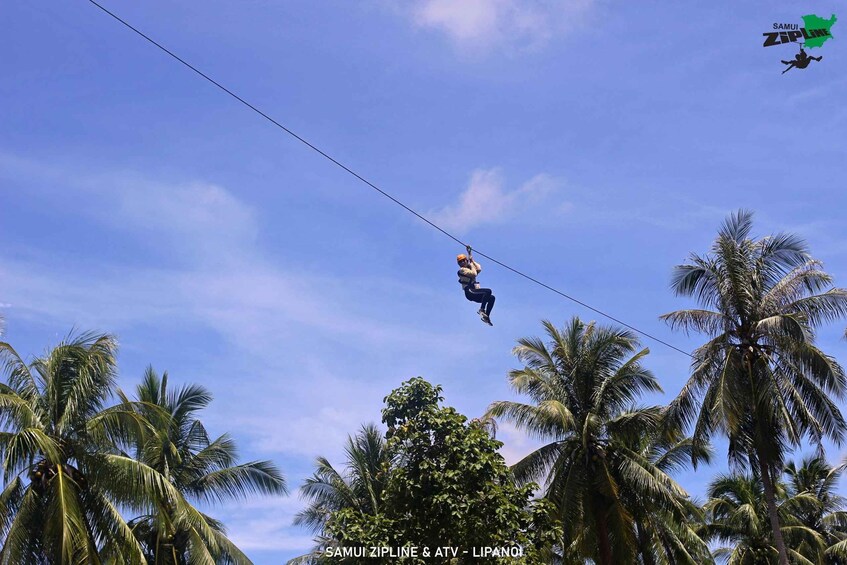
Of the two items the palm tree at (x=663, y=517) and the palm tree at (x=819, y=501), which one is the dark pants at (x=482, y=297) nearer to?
the palm tree at (x=663, y=517)

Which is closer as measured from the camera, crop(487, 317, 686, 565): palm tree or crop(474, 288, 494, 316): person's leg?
crop(474, 288, 494, 316): person's leg

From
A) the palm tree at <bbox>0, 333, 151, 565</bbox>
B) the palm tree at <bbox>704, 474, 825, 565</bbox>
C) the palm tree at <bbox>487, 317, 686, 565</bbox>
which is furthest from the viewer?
the palm tree at <bbox>704, 474, 825, 565</bbox>

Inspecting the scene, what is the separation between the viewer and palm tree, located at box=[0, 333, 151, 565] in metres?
17.9

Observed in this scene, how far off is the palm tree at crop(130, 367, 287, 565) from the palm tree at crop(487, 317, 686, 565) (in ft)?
22.6

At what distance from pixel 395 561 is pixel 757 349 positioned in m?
11.0

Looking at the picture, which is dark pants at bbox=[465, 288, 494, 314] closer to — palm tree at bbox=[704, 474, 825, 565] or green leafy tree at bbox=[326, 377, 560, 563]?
green leafy tree at bbox=[326, 377, 560, 563]

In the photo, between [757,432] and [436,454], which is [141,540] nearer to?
[436,454]

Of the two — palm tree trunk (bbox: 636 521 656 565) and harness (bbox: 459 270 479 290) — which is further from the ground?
harness (bbox: 459 270 479 290)

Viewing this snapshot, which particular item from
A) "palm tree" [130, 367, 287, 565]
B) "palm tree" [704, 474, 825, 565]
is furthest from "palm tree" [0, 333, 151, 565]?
"palm tree" [704, 474, 825, 565]

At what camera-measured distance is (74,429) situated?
19.3 m

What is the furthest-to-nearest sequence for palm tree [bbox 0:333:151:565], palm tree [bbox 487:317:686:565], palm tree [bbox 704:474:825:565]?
palm tree [bbox 704:474:825:565] → palm tree [bbox 487:317:686:565] → palm tree [bbox 0:333:151:565]

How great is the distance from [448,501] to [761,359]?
968 cm

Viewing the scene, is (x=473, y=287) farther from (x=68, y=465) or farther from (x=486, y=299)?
(x=68, y=465)

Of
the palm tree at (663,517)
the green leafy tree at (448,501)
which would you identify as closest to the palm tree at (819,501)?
the palm tree at (663,517)
